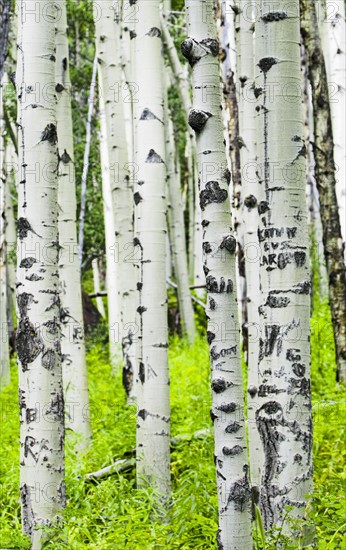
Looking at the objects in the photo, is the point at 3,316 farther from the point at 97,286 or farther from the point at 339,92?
the point at 97,286

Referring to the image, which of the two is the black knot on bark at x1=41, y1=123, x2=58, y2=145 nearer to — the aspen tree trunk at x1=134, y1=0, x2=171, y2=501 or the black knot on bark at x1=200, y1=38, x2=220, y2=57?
the aspen tree trunk at x1=134, y1=0, x2=171, y2=501

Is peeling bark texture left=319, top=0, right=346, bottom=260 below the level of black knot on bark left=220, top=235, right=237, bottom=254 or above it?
above

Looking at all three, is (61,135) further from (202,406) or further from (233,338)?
(233,338)

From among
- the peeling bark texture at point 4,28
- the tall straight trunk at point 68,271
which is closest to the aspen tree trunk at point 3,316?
the peeling bark texture at point 4,28

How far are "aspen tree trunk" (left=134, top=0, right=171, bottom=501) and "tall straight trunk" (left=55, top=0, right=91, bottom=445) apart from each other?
4.32 ft

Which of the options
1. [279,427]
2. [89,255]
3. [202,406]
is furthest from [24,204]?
[89,255]

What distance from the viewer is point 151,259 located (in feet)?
17.2

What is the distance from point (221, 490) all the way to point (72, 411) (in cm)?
327

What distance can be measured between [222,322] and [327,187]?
13.9ft

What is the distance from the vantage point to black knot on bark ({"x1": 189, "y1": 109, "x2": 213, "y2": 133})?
3.49 metres

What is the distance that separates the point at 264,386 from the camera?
12.1ft

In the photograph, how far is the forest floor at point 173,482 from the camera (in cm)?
404

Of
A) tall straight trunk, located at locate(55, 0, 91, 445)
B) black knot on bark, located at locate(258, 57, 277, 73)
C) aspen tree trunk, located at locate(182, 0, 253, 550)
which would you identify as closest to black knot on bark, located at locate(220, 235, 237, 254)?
aspen tree trunk, located at locate(182, 0, 253, 550)

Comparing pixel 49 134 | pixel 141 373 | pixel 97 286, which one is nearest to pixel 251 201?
pixel 141 373
